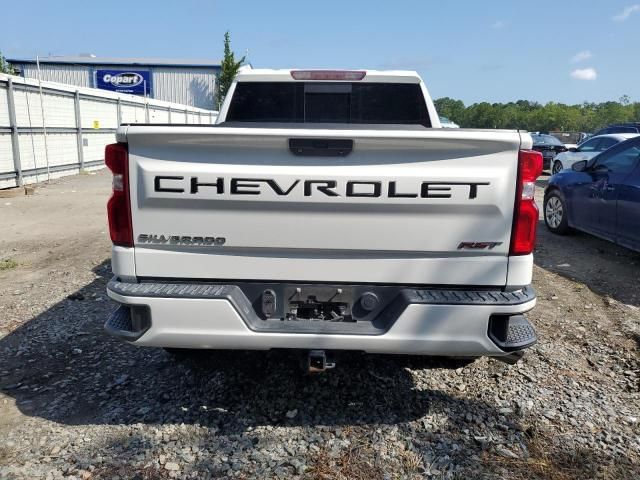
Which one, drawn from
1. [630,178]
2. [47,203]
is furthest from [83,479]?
[47,203]

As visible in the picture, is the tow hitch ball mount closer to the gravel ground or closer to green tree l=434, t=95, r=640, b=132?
the gravel ground

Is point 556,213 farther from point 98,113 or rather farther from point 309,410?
point 98,113

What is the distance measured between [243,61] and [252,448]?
162 feet

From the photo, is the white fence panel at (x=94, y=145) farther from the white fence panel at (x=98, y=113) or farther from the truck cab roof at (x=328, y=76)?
the truck cab roof at (x=328, y=76)

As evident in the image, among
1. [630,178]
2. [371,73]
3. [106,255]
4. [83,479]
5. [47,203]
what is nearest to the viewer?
[83,479]

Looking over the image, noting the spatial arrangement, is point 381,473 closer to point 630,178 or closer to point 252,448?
point 252,448

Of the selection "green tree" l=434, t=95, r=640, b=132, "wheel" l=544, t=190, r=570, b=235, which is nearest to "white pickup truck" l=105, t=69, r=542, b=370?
"wheel" l=544, t=190, r=570, b=235

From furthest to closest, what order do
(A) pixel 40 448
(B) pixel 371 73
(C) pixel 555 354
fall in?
1. (B) pixel 371 73
2. (C) pixel 555 354
3. (A) pixel 40 448

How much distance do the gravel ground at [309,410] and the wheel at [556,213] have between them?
11.5 ft

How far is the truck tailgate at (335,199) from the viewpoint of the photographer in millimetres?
2664

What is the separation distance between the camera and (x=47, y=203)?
11211mm

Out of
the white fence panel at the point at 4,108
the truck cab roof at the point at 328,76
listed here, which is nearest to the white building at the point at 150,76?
the white fence panel at the point at 4,108

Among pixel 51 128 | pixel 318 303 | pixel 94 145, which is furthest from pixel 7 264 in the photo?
pixel 94 145

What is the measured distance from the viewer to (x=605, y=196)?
6914mm
